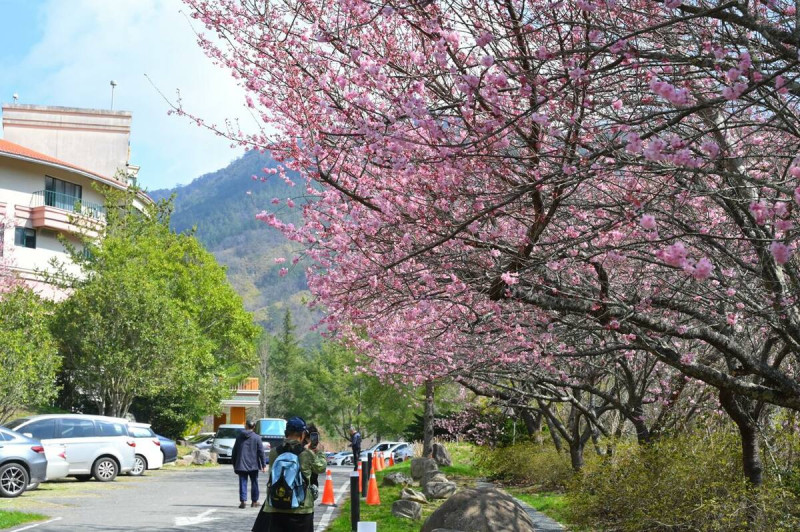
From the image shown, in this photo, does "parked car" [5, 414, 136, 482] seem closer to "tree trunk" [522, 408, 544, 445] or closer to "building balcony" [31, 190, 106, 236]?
"tree trunk" [522, 408, 544, 445]

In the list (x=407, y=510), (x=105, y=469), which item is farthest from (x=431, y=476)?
(x=105, y=469)

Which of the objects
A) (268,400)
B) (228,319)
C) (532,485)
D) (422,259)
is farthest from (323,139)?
(268,400)

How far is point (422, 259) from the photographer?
9102mm

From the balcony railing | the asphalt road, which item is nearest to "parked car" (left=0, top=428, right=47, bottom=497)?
the asphalt road

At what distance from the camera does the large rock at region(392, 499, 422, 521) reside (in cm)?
1617

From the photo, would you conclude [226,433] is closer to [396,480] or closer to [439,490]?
[396,480]

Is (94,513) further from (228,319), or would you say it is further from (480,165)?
(228,319)

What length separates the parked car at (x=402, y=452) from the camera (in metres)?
53.0

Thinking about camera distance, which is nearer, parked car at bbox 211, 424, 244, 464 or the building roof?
parked car at bbox 211, 424, 244, 464

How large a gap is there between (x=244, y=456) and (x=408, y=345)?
392 centimetres

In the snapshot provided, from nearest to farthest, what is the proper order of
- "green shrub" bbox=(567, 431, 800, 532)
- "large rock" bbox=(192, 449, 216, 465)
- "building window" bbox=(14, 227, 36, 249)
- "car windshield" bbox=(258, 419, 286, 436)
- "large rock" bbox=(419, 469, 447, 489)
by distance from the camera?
"green shrub" bbox=(567, 431, 800, 532)
"large rock" bbox=(419, 469, 447, 489)
"large rock" bbox=(192, 449, 216, 465)
"car windshield" bbox=(258, 419, 286, 436)
"building window" bbox=(14, 227, 36, 249)

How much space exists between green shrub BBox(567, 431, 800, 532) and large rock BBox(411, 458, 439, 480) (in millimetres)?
10889

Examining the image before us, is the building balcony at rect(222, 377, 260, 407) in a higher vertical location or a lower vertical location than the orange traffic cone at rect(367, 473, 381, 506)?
higher

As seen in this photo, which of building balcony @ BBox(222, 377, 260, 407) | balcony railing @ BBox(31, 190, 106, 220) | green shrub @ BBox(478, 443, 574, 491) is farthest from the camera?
building balcony @ BBox(222, 377, 260, 407)
